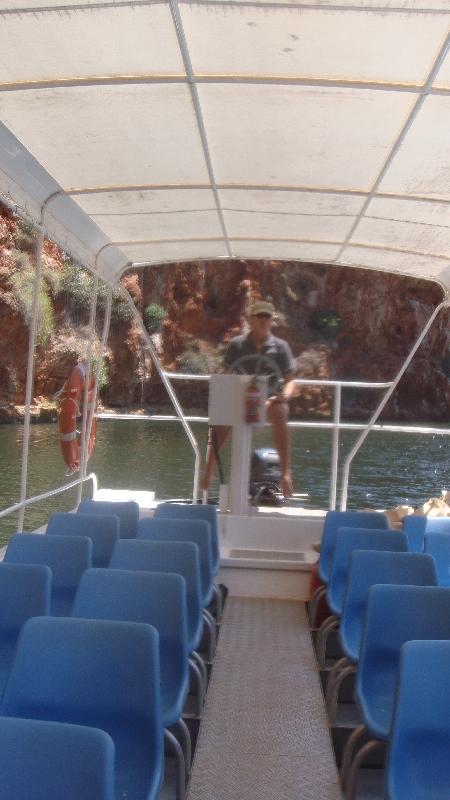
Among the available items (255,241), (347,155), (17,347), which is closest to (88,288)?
(17,347)

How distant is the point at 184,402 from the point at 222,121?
105ft

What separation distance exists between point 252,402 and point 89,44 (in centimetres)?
284

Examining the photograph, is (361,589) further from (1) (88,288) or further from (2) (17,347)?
(1) (88,288)

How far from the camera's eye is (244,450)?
519 centimetres

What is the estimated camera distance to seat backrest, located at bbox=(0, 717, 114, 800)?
1411 mm

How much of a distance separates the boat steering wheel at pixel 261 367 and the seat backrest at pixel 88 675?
3.46 m

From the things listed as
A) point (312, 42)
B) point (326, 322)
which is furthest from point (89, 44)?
point (326, 322)

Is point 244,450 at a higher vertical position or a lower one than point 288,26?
lower

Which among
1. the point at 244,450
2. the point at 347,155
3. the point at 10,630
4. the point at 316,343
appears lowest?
the point at 10,630

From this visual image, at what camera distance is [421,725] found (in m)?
1.96

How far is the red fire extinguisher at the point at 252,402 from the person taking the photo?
5117 millimetres

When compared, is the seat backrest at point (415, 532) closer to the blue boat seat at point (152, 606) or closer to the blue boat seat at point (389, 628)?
the blue boat seat at point (389, 628)

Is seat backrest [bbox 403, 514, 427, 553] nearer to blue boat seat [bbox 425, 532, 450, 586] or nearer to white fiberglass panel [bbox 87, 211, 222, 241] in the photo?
blue boat seat [bbox 425, 532, 450, 586]

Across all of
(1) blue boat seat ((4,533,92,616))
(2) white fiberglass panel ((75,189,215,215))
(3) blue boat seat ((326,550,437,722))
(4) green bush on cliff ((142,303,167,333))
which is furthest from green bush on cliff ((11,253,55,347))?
(3) blue boat seat ((326,550,437,722))
